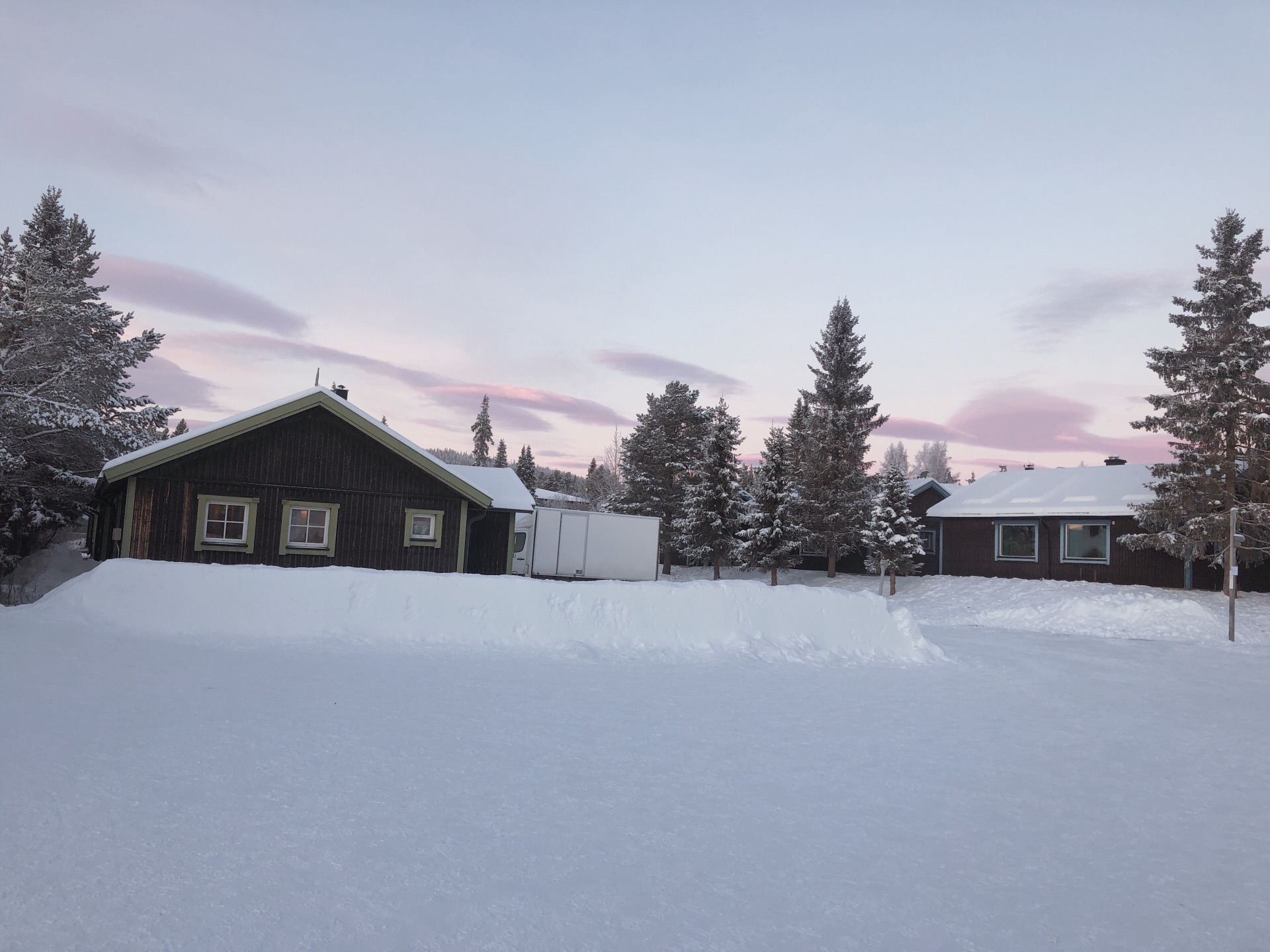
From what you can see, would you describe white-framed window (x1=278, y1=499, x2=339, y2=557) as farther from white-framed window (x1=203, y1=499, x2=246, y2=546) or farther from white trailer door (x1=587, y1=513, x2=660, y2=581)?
white trailer door (x1=587, y1=513, x2=660, y2=581)

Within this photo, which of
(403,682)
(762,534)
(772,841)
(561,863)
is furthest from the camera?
(762,534)

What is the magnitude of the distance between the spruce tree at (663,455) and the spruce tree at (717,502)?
5124 mm

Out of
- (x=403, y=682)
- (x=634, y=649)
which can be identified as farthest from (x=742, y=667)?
(x=403, y=682)

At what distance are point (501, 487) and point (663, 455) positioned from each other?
20.5 meters

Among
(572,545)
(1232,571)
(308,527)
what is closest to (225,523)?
(308,527)

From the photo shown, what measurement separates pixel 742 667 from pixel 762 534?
73.3 feet

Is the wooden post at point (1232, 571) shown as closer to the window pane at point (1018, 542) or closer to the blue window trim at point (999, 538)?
the blue window trim at point (999, 538)

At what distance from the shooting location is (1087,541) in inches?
1137

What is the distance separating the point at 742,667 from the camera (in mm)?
12367

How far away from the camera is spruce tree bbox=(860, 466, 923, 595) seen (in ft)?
101

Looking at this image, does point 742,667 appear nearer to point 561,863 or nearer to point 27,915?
point 561,863

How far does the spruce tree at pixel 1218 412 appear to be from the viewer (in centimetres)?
2278

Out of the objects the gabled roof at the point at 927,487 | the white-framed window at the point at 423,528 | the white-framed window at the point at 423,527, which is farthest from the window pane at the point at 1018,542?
the white-framed window at the point at 423,528

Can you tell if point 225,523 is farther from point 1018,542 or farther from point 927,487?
point 927,487
